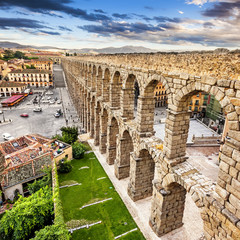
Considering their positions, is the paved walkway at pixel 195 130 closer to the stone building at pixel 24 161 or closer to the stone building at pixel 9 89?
the stone building at pixel 24 161

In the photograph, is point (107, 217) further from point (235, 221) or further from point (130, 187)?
point (235, 221)

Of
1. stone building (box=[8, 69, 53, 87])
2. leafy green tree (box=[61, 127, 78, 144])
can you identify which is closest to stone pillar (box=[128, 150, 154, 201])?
leafy green tree (box=[61, 127, 78, 144])

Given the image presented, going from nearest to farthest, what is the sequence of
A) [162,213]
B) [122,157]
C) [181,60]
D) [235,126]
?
1. [235,126]
2. [181,60]
3. [162,213]
4. [122,157]

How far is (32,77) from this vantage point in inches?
3236

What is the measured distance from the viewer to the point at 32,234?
556 inches

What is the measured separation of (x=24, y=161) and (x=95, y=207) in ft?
28.9

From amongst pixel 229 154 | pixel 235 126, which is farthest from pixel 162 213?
pixel 235 126

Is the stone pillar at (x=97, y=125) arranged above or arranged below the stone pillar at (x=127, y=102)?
below

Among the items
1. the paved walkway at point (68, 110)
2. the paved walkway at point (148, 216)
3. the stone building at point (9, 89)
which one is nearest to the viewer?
the paved walkway at point (148, 216)

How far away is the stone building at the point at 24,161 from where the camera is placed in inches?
734

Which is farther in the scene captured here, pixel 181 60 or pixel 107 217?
pixel 107 217

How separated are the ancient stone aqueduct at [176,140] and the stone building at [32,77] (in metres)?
69.9

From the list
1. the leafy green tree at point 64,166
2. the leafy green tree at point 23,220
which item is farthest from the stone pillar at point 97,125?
the leafy green tree at point 23,220

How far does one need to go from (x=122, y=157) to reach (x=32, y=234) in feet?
33.7
